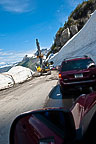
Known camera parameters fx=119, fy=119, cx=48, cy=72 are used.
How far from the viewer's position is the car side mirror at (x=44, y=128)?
1.29 meters

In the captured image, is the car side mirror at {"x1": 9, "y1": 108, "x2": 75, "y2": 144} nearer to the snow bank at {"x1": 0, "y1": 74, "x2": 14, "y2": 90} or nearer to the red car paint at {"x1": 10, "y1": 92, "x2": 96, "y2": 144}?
the red car paint at {"x1": 10, "y1": 92, "x2": 96, "y2": 144}

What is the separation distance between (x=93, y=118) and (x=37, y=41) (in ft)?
89.4

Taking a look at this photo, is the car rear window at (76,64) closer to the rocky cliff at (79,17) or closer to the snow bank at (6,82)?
the snow bank at (6,82)

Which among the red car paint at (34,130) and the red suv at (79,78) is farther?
the red suv at (79,78)

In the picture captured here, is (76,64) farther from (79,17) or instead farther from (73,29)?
(79,17)

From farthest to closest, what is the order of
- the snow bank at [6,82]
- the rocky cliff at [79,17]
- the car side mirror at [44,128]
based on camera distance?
the rocky cliff at [79,17]
the snow bank at [6,82]
the car side mirror at [44,128]

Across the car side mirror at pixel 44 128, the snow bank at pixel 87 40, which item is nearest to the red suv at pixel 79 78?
the car side mirror at pixel 44 128

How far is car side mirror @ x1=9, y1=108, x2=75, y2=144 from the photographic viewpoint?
50.7 inches

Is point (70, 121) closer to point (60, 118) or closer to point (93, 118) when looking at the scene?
point (60, 118)

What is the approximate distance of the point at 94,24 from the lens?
1967cm

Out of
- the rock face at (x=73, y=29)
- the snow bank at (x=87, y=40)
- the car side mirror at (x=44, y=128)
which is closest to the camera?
the car side mirror at (x=44, y=128)

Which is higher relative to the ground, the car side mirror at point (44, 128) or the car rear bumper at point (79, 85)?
the car side mirror at point (44, 128)

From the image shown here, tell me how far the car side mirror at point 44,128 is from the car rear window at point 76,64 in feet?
13.3

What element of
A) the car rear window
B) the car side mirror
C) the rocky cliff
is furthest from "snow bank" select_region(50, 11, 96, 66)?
the rocky cliff
